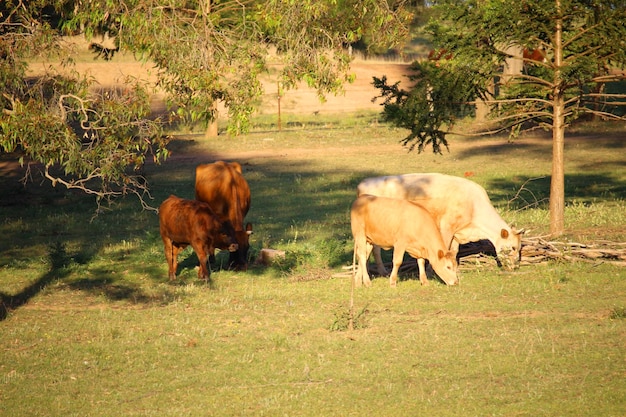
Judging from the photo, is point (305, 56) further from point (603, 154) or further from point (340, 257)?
point (603, 154)

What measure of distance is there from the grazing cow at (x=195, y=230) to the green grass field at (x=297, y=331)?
551mm

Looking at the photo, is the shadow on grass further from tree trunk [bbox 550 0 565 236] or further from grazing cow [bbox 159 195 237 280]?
tree trunk [bbox 550 0 565 236]

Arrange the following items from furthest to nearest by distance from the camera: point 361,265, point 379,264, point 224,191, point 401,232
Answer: point 224,191, point 379,264, point 361,265, point 401,232

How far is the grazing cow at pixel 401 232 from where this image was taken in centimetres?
1399

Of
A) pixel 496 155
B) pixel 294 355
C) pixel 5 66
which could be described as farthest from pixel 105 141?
pixel 496 155

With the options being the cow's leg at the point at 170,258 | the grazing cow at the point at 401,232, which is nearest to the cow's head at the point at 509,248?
the grazing cow at the point at 401,232

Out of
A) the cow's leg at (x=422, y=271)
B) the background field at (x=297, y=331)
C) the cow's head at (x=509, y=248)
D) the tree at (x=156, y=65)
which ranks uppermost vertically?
the tree at (x=156, y=65)

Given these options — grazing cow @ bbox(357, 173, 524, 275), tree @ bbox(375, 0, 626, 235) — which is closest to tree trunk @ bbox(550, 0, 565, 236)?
tree @ bbox(375, 0, 626, 235)

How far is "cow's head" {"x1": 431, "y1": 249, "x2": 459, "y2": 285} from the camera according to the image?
13922mm

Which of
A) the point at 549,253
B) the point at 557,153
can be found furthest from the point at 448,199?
the point at 557,153

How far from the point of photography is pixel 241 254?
1619 centimetres

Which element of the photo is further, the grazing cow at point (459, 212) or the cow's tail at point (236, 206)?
the cow's tail at point (236, 206)

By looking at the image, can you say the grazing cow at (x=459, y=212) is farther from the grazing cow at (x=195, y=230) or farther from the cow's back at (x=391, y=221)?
the grazing cow at (x=195, y=230)

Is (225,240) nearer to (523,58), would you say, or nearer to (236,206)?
(236,206)
